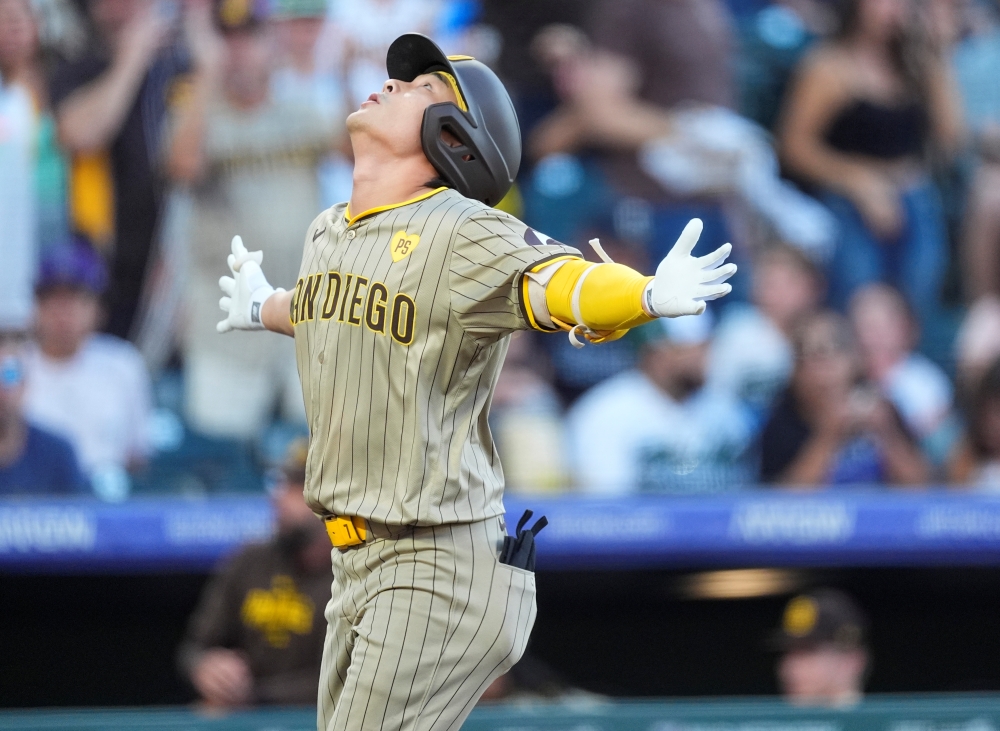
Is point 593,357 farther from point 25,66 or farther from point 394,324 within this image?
point 394,324

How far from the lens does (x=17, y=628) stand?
15.2ft

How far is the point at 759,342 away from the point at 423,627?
9.43 ft

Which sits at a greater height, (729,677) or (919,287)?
(919,287)

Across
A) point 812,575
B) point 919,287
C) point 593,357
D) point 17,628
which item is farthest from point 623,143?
point 17,628

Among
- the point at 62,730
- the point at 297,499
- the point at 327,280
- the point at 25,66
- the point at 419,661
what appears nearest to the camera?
the point at 419,661

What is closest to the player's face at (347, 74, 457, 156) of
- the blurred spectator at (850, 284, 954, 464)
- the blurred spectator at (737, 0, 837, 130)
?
the blurred spectator at (737, 0, 837, 130)

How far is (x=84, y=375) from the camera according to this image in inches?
175

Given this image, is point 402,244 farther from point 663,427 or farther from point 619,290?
point 663,427

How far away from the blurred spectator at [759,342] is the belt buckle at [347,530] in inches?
107

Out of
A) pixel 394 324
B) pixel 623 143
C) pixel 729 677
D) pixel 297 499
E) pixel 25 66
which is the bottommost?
pixel 729 677

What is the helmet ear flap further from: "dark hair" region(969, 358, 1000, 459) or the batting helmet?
"dark hair" region(969, 358, 1000, 459)

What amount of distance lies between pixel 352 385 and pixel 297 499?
195 cm

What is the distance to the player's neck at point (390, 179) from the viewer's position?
2.03 meters

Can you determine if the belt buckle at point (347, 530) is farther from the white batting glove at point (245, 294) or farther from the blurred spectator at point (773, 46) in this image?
the blurred spectator at point (773, 46)
